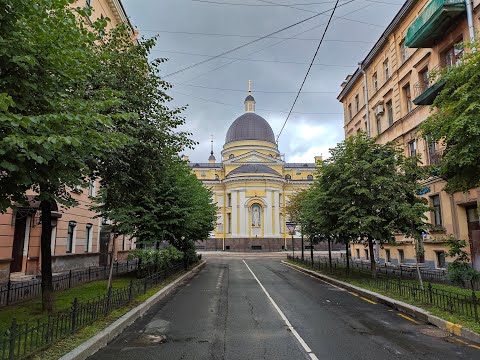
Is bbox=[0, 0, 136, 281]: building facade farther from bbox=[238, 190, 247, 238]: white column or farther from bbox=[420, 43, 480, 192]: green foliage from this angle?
bbox=[238, 190, 247, 238]: white column

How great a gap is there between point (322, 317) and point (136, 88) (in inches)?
331

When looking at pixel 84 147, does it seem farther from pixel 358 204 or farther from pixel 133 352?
pixel 358 204

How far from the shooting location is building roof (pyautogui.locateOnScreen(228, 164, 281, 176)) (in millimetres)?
69625

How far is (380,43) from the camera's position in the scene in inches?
1097

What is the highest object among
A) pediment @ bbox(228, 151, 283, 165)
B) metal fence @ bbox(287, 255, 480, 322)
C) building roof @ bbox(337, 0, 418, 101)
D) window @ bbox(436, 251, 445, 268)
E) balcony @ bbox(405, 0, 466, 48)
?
pediment @ bbox(228, 151, 283, 165)

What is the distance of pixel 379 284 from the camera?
15.5 m

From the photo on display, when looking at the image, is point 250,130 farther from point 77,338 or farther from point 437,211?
point 77,338

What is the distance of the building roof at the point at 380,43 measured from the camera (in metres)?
23.5

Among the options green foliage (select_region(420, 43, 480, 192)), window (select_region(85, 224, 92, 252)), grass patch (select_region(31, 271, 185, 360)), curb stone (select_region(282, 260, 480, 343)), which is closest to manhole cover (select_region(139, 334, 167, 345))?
grass patch (select_region(31, 271, 185, 360))

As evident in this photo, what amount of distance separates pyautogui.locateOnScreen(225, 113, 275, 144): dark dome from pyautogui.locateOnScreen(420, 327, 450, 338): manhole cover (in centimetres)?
6980

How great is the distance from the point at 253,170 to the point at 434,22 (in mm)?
52239

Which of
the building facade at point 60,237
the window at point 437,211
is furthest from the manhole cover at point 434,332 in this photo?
the window at point 437,211

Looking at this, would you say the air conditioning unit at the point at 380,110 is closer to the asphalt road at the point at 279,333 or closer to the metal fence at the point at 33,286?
the asphalt road at the point at 279,333

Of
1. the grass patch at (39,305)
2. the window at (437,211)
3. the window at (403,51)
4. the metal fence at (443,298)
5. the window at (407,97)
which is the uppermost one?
the window at (403,51)
